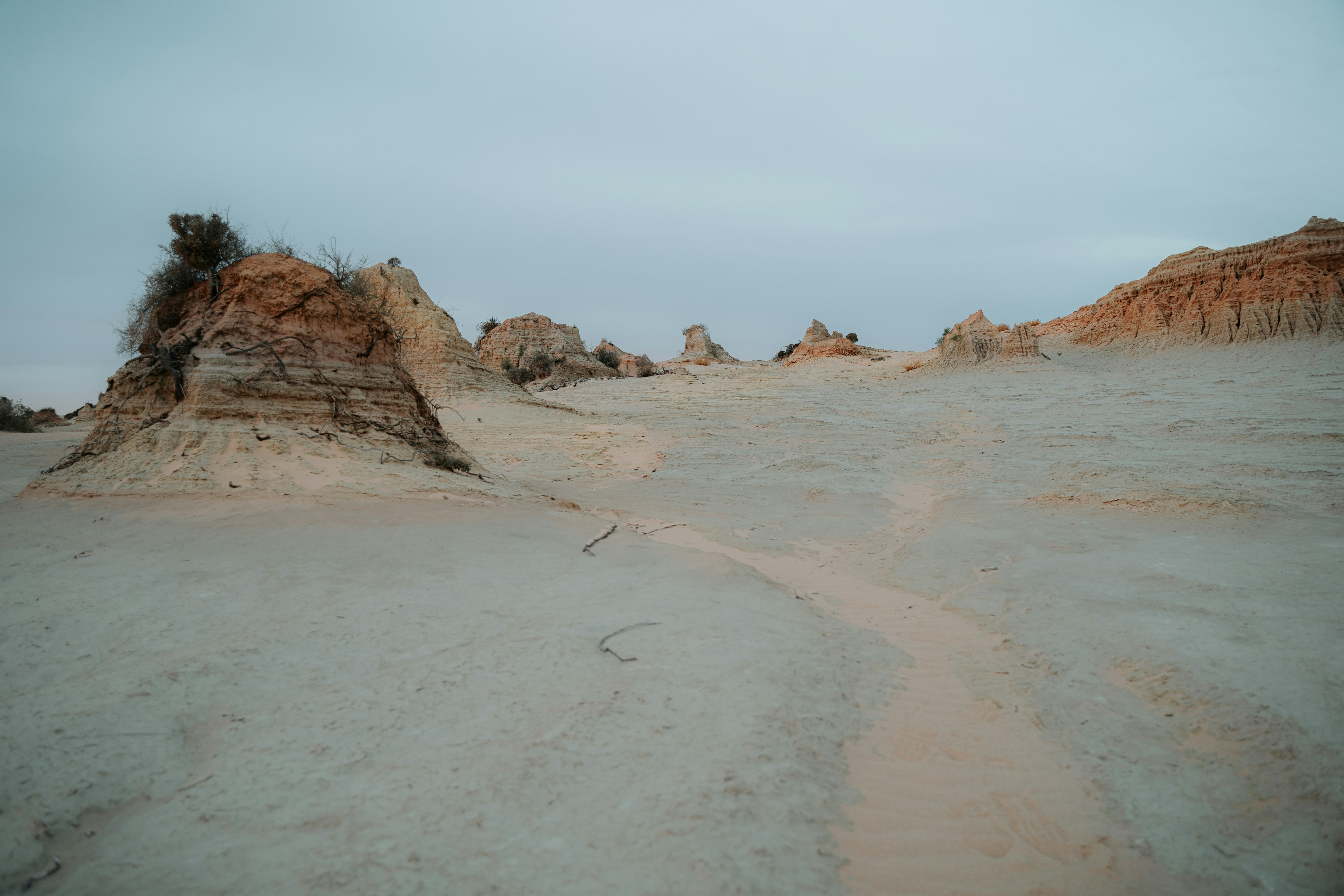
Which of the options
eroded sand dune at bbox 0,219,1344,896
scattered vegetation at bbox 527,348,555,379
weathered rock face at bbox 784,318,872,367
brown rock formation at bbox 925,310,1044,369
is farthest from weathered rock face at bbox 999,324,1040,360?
scattered vegetation at bbox 527,348,555,379

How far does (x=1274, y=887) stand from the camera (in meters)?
2.20

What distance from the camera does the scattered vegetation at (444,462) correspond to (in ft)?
25.1

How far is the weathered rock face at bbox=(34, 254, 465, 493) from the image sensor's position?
627 cm

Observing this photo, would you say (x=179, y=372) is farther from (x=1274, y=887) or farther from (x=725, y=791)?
(x=1274, y=887)

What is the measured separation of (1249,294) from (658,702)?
2552cm

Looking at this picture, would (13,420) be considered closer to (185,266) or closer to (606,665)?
(185,266)

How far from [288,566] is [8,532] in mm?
Answer: 2740

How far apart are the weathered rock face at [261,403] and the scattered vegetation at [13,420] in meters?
15.1

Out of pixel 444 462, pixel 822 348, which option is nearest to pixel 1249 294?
pixel 822 348

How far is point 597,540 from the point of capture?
5738 mm

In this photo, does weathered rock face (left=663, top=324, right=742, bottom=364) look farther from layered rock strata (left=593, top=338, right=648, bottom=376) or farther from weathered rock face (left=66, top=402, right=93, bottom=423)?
weathered rock face (left=66, top=402, right=93, bottom=423)

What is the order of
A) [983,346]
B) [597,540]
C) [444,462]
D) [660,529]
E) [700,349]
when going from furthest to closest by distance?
1. [700,349]
2. [983,346]
3. [444,462]
4. [660,529]
5. [597,540]

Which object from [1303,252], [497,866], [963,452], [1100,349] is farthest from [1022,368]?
[497,866]

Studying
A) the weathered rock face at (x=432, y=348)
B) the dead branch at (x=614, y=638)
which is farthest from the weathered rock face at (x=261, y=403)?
the weathered rock face at (x=432, y=348)
